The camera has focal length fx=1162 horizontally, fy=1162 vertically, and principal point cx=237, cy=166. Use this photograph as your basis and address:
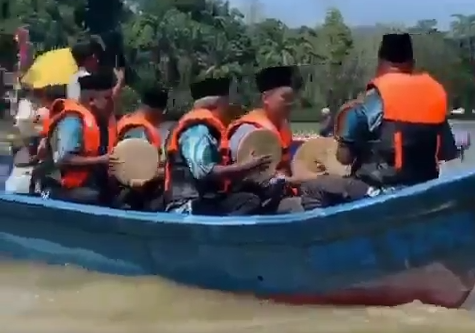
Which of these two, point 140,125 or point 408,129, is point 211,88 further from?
point 408,129

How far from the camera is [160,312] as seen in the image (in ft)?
21.5

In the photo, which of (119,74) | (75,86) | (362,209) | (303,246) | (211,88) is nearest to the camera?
(362,209)

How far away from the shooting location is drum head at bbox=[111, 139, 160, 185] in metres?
6.89

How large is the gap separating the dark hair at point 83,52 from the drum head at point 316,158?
1731mm

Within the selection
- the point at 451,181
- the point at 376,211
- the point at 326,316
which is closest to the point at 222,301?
the point at 326,316

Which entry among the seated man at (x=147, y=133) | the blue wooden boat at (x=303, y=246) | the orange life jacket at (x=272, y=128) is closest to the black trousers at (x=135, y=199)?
the seated man at (x=147, y=133)

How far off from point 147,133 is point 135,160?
0.32m

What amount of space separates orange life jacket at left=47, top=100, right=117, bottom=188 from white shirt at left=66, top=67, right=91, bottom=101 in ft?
1.16

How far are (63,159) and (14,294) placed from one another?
90 centimetres

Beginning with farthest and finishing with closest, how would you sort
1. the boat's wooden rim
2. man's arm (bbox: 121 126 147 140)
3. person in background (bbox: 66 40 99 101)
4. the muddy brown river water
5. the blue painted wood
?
1. person in background (bbox: 66 40 99 101)
2. man's arm (bbox: 121 126 147 140)
3. the muddy brown river water
4. the blue painted wood
5. the boat's wooden rim

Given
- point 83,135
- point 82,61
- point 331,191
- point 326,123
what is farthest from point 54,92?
point 331,191

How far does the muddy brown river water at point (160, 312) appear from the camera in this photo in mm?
6230

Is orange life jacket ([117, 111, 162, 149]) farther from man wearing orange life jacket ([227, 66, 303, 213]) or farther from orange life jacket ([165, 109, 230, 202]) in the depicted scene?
man wearing orange life jacket ([227, 66, 303, 213])

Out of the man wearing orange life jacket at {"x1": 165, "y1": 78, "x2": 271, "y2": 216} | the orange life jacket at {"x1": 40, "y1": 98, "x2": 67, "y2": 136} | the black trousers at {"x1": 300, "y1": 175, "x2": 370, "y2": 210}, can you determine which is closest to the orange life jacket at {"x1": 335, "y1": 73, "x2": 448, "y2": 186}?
the black trousers at {"x1": 300, "y1": 175, "x2": 370, "y2": 210}
